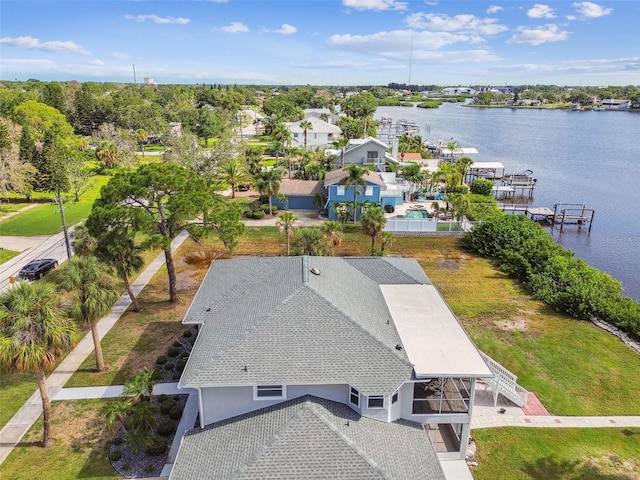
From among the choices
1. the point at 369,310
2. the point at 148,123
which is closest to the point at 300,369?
the point at 369,310

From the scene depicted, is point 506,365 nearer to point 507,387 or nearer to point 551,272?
point 507,387

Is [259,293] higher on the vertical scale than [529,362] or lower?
higher

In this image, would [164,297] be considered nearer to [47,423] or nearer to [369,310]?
[47,423]

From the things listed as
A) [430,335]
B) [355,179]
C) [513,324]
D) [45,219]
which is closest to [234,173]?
[355,179]

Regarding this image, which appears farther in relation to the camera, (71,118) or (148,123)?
(71,118)

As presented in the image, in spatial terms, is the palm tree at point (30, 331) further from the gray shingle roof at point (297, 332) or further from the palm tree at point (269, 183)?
the palm tree at point (269, 183)

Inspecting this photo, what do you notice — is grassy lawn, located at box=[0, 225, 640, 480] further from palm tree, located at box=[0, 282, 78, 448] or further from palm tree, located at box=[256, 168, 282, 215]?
palm tree, located at box=[256, 168, 282, 215]
